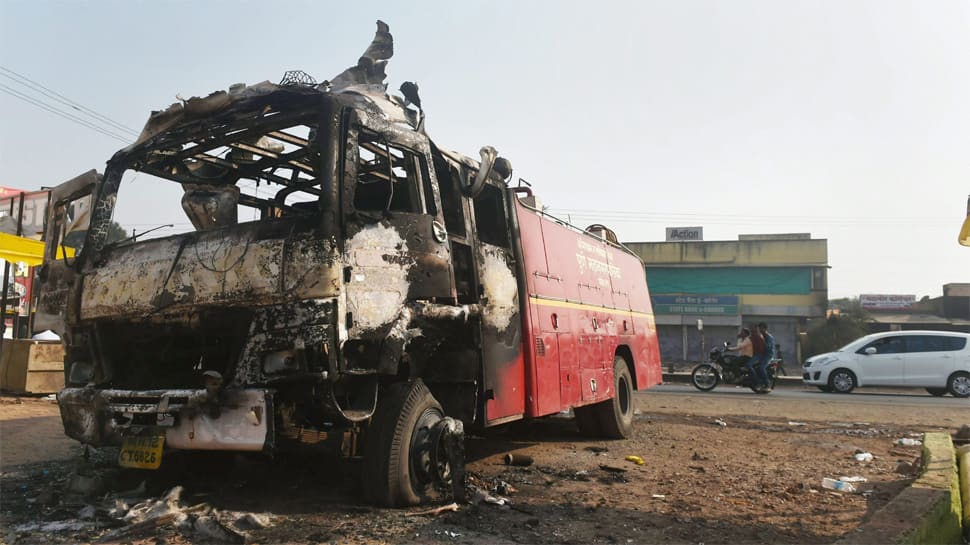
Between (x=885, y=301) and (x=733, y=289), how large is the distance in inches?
712

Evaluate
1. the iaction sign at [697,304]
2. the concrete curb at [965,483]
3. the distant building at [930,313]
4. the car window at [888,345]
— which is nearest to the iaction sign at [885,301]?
the distant building at [930,313]

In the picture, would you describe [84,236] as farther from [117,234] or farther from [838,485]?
[838,485]

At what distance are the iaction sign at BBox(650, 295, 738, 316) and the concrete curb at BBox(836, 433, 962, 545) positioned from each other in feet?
103

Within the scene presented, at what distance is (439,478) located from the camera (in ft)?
14.8

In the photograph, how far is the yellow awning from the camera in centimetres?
1061

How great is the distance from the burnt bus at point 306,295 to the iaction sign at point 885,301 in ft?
153

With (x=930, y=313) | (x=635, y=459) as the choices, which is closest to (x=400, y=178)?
(x=635, y=459)

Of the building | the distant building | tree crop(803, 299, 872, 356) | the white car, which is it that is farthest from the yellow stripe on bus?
the distant building

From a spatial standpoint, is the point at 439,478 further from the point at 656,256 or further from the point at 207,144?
A: the point at 656,256

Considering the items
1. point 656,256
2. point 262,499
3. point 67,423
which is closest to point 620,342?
point 262,499

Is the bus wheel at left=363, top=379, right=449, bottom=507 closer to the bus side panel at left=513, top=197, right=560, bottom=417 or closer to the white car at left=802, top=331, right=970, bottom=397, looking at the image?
the bus side panel at left=513, top=197, right=560, bottom=417

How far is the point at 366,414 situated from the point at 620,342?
524 centimetres

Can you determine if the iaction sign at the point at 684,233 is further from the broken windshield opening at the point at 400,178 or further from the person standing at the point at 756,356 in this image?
the broken windshield opening at the point at 400,178

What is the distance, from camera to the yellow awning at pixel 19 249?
10609mm
